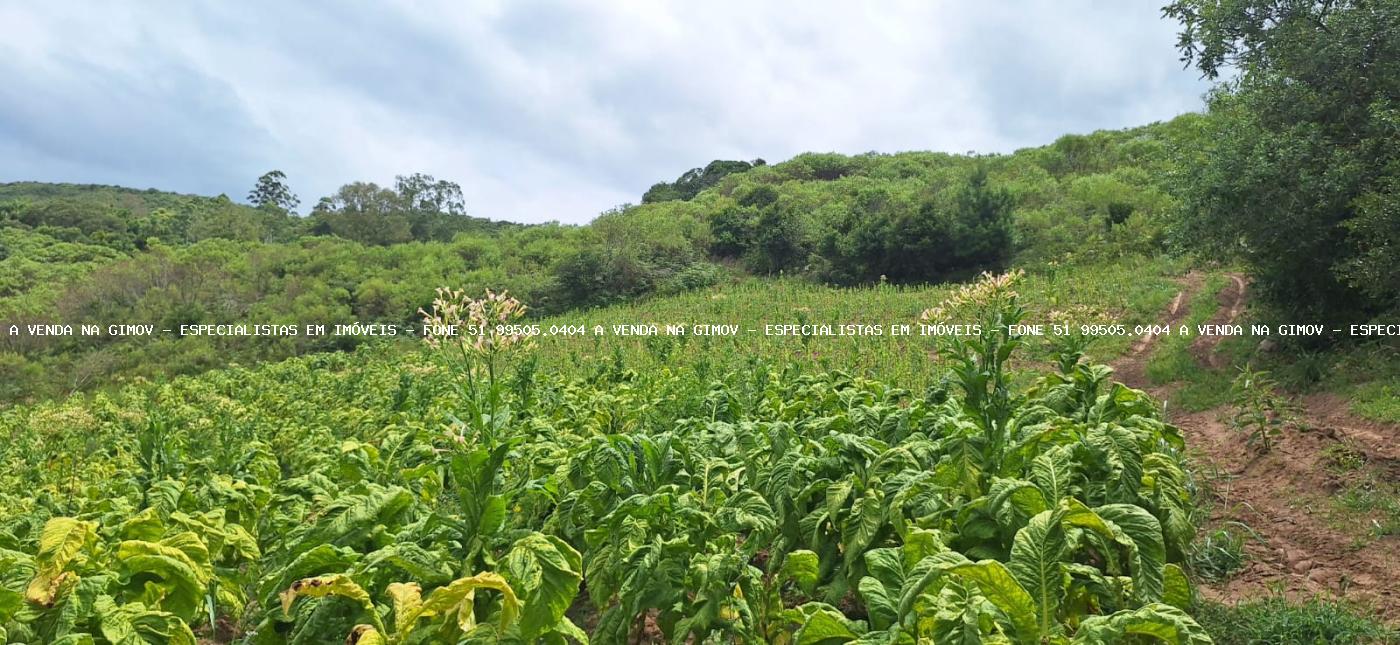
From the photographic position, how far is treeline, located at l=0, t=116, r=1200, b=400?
70.4 ft

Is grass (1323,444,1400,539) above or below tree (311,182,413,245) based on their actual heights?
below

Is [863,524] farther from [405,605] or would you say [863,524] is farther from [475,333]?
[475,333]

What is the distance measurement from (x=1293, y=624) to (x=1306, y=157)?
21.9ft

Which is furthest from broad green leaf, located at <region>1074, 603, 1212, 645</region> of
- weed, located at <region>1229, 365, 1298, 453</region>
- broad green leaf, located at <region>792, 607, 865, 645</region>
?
weed, located at <region>1229, 365, 1298, 453</region>

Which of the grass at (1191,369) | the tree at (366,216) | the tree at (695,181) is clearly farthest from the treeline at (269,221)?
the grass at (1191,369)

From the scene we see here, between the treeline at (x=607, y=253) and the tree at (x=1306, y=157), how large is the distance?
85.5 inches

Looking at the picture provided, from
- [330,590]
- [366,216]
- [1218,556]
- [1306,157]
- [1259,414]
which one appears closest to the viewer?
[330,590]

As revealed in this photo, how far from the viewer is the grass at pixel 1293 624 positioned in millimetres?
2803

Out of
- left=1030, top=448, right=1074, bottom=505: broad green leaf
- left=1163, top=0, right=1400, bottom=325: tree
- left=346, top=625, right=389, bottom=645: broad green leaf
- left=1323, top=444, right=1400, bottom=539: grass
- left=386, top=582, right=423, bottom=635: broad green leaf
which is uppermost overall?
left=1163, top=0, right=1400, bottom=325: tree

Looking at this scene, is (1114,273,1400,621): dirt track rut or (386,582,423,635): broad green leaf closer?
(386,582,423,635): broad green leaf

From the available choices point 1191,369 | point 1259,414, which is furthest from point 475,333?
point 1191,369

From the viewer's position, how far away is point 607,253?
2764 centimetres

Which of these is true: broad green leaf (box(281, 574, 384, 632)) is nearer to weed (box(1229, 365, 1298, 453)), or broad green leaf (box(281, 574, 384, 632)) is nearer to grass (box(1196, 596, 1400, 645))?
grass (box(1196, 596, 1400, 645))

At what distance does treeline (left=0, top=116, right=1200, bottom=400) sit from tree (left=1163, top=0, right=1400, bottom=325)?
85.5 inches
